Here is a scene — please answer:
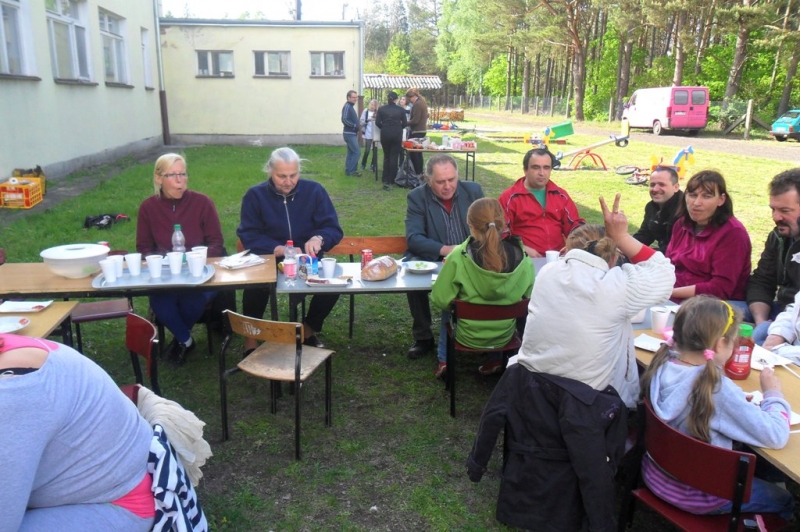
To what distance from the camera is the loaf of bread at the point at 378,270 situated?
366cm

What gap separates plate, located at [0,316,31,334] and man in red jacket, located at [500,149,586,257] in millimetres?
3207

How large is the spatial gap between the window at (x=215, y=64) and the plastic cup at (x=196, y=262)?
15.6m

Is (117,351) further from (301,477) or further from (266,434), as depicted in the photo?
(301,477)

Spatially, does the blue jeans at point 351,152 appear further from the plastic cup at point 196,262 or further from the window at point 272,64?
the plastic cup at point 196,262

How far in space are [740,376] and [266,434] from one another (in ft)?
7.85

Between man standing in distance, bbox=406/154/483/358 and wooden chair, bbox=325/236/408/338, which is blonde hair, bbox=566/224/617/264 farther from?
wooden chair, bbox=325/236/408/338

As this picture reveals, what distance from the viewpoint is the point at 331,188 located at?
36.1 feet

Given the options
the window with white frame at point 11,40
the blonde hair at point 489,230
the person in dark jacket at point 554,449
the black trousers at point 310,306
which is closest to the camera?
the person in dark jacket at point 554,449

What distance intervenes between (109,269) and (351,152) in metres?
9.69

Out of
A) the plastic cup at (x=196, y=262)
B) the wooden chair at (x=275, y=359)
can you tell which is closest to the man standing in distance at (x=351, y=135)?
the plastic cup at (x=196, y=262)

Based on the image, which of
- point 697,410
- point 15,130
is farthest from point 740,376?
point 15,130

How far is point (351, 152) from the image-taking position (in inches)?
500

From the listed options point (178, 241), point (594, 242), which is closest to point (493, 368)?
point (594, 242)

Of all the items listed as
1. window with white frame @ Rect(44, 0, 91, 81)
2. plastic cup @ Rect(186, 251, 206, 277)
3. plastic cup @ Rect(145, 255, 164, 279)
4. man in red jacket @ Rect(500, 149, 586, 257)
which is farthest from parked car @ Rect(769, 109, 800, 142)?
plastic cup @ Rect(145, 255, 164, 279)
